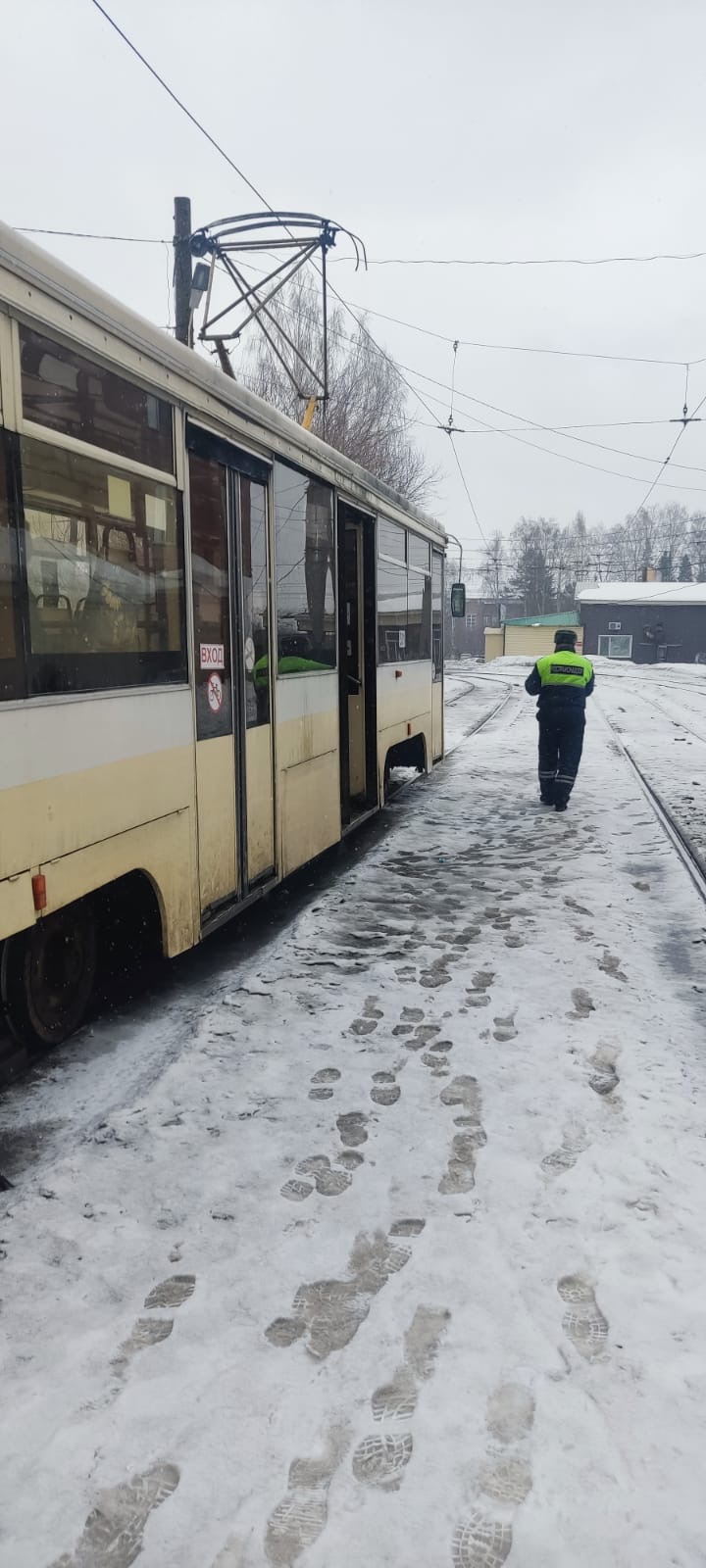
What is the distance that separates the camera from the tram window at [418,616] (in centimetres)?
974

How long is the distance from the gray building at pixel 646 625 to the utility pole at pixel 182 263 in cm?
4533

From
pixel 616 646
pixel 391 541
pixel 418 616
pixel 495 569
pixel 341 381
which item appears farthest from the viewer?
pixel 495 569

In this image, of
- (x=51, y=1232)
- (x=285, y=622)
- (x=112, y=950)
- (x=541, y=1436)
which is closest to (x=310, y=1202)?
(x=51, y=1232)

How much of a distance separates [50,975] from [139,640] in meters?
1.42

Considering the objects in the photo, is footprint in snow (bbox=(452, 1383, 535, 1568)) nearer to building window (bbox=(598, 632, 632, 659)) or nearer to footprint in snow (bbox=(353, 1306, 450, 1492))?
footprint in snow (bbox=(353, 1306, 450, 1492))

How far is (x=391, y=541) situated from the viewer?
8.82 meters

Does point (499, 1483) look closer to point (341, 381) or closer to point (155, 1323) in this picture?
point (155, 1323)

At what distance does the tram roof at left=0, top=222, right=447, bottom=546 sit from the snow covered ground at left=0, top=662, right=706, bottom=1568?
285 centimetres

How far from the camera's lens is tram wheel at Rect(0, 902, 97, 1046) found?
3.79 m

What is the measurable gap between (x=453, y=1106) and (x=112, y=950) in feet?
6.00

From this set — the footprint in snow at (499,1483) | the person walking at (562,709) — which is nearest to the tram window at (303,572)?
the person walking at (562,709)

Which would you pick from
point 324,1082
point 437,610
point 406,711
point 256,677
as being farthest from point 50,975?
point 437,610

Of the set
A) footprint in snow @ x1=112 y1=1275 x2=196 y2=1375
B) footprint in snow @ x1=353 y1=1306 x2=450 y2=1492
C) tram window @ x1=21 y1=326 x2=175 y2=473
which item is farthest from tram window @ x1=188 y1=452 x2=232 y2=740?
footprint in snow @ x1=353 y1=1306 x2=450 y2=1492

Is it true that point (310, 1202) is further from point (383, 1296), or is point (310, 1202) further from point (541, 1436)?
point (541, 1436)
